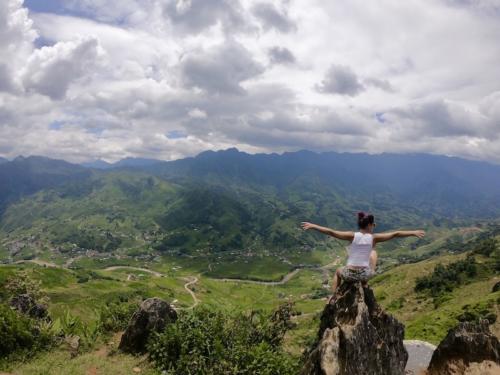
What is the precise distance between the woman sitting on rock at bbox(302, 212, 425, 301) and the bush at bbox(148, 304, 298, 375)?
7.01 meters

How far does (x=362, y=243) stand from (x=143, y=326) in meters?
19.4

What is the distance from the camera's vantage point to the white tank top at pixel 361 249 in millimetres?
15318

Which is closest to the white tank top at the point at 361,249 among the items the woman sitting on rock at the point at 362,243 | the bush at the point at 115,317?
the woman sitting on rock at the point at 362,243

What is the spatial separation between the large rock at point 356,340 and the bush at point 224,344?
3976mm

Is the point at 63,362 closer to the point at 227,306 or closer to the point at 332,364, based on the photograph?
the point at 227,306

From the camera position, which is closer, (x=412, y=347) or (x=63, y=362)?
(x=63, y=362)

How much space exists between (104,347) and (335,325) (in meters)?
21.0

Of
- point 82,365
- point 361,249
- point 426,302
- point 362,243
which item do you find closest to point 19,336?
point 82,365

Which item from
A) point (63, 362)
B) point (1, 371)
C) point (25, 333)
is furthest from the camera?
point (25, 333)

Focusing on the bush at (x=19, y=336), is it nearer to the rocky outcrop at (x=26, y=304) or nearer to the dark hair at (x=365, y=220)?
the rocky outcrop at (x=26, y=304)

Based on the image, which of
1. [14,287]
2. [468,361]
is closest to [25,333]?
[468,361]

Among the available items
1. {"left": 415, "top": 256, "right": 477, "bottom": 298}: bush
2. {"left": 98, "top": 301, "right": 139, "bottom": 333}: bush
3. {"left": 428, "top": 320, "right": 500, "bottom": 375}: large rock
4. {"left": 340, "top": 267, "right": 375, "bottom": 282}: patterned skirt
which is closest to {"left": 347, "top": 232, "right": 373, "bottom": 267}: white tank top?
{"left": 340, "top": 267, "right": 375, "bottom": 282}: patterned skirt

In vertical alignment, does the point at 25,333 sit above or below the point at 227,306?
below

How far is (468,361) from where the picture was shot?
77.4 feet
